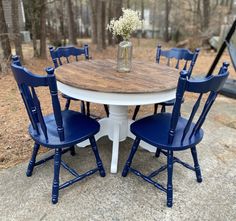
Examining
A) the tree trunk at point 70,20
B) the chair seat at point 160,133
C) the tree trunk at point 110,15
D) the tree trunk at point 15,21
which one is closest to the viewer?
the chair seat at point 160,133

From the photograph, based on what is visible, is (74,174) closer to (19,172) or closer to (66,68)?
(19,172)

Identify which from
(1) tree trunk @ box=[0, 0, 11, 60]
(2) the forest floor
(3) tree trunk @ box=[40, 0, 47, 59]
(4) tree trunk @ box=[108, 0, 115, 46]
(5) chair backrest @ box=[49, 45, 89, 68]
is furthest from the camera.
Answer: (4) tree trunk @ box=[108, 0, 115, 46]

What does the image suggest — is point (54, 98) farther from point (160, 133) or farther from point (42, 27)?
point (42, 27)

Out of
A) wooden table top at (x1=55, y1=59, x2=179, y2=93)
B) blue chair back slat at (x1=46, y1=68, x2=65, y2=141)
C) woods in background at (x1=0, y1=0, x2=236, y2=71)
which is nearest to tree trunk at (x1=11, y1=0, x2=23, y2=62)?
woods in background at (x1=0, y1=0, x2=236, y2=71)

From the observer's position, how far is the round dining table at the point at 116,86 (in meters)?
1.62

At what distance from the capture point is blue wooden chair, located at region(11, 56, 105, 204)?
1379mm

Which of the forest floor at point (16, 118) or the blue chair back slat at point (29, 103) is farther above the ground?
the blue chair back slat at point (29, 103)

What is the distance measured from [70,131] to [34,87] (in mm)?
428

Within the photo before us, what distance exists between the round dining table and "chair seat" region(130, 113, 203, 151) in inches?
9.0

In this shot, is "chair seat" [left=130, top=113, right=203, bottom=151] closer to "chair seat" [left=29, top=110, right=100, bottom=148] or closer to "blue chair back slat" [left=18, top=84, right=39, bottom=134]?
"chair seat" [left=29, top=110, right=100, bottom=148]

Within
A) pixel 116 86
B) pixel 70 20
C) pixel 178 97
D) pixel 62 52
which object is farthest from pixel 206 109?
pixel 70 20

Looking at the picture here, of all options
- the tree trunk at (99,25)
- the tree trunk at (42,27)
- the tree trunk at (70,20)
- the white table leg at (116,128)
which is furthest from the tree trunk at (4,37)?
the white table leg at (116,128)

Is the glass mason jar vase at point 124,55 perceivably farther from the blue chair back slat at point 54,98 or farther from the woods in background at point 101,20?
the woods in background at point 101,20

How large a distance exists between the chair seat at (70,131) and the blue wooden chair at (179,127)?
0.34m
